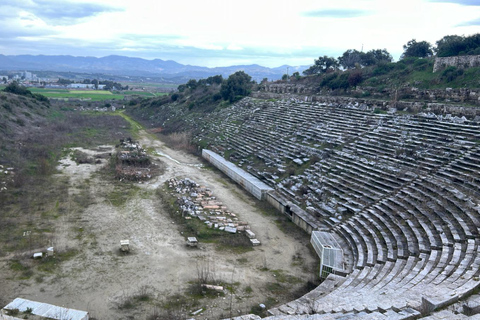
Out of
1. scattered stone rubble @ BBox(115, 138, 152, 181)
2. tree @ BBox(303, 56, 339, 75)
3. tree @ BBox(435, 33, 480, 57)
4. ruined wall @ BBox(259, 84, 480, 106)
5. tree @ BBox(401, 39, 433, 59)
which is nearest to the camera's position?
ruined wall @ BBox(259, 84, 480, 106)

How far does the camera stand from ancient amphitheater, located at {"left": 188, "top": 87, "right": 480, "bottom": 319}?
26.1 ft

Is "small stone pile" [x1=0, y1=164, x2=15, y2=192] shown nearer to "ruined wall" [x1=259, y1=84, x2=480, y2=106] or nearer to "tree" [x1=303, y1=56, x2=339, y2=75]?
"ruined wall" [x1=259, y1=84, x2=480, y2=106]

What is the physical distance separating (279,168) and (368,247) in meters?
10.1

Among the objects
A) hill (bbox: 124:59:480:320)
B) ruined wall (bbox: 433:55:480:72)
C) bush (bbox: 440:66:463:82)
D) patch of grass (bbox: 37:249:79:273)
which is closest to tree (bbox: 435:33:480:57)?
hill (bbox: 124:59:480:320)

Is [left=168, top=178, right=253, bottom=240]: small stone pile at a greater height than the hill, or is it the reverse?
the hill

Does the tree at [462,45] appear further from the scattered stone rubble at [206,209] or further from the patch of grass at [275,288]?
the patch of grass at [275,288]

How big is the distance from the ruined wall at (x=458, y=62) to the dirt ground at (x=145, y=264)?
17.1 metres

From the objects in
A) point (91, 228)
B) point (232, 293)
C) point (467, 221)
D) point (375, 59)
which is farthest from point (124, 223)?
point (375, 59)

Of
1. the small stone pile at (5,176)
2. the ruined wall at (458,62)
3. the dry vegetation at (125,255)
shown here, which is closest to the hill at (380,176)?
the ruined wall at (458,62)

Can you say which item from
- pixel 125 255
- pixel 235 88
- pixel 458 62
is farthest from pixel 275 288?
pixel 235 88

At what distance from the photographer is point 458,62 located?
943 inches

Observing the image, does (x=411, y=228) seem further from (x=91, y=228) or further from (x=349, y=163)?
(x=91, y=228)

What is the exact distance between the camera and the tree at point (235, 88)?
4128 centimetres

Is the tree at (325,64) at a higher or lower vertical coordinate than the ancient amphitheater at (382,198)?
higher
